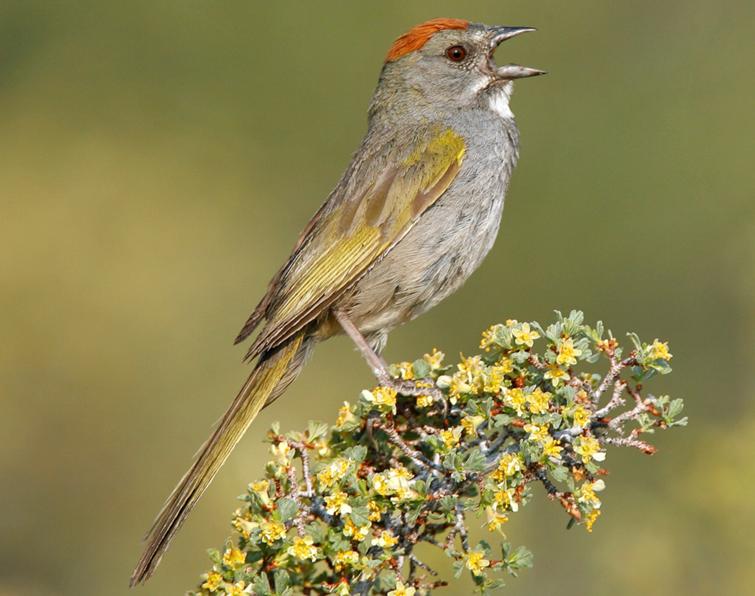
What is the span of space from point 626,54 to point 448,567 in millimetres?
5278

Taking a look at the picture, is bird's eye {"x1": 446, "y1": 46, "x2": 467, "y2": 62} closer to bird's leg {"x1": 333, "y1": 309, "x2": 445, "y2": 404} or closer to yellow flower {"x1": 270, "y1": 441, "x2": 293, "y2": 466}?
bird's leg {"x1": 333, "y1": 309, "x2": 445, "y2": 404}

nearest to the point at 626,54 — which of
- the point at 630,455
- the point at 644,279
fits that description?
the point at 644,279

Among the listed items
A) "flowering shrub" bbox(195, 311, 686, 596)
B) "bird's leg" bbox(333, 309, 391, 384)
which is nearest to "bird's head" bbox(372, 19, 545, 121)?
"bird's leg" bbox(333, 309, 391, 384)

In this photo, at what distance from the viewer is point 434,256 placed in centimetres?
420

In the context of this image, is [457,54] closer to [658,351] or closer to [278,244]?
[278,244]

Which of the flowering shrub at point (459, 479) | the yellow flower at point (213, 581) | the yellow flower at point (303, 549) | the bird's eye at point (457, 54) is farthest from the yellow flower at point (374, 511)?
the bird's eye at point (457, 54)

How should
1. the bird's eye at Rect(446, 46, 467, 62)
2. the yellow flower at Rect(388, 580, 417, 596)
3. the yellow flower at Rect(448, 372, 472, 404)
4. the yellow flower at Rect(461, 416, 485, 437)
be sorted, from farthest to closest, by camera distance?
the bird's eye at Rect(446, 46, 467, 62), the yellow flower at Rect(448, 372, 472, 404), the yellow flower at Rect(461, 416, 485, 437), the yellow flower at Rect(388, 580, 417, 596)

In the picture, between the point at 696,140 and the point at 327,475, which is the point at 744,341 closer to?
the point at 327,475

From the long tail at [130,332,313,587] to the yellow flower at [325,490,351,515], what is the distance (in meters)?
0.78

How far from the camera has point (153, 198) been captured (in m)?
6.54

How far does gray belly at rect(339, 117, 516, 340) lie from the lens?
4.21 meters

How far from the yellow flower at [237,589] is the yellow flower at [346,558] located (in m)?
0.23

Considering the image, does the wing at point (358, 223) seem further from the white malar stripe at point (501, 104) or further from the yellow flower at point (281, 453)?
the yellow flower at point (281, 453)

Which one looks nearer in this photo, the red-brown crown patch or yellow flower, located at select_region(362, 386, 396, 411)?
yellow flower, located at select_region(362, 386, 396, 411)
